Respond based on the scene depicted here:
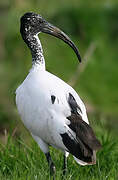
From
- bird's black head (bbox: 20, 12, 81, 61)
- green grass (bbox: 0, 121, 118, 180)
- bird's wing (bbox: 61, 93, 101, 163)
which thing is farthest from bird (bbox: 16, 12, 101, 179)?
bird's black head (bbox: 20, 12, 81, 61)

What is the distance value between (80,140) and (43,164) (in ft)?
2.25

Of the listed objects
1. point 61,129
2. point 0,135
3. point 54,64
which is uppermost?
point 61,129

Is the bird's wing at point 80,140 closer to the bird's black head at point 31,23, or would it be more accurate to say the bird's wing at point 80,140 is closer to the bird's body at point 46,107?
the bird's body at point 46,107

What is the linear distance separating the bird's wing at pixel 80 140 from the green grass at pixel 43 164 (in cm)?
19

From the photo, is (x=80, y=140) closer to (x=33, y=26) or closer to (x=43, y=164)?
(x=43, y=164)

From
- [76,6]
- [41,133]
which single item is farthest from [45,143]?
[76,6]

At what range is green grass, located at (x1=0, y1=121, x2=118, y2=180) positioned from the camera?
5.32 m

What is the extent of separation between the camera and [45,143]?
17.7 ft

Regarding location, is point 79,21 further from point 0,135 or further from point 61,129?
point 61,129

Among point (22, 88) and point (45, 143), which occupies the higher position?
point (22, 88)

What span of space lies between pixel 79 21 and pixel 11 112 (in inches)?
120

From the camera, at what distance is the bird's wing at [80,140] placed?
5.13 metres

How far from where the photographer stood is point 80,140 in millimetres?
5168

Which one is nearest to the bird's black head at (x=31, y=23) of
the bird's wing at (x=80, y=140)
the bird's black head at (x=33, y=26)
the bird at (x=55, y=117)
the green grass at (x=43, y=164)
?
the bird's black head at (x=33, y=26)
